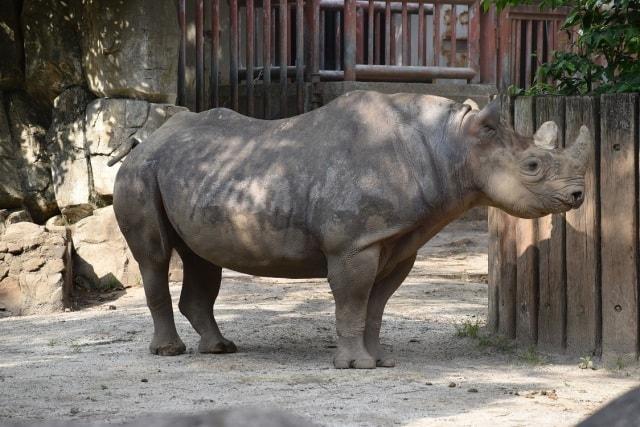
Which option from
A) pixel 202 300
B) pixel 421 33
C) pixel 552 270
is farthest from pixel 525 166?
pixel 421 33

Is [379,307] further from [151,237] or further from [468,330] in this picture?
[151,237]

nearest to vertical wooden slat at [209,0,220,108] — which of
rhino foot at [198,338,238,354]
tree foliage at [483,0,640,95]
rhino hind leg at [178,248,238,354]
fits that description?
tree foliage at [483,0,640,95]

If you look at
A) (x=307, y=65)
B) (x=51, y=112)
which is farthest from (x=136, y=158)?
(x=307, y=65)

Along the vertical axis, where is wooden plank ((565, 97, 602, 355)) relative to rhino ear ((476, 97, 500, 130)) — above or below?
below

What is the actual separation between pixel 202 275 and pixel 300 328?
1037 millimetres

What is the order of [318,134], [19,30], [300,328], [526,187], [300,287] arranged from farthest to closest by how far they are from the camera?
[19,30]
[300,287]
[300,328]
[318,134]
[526,187]

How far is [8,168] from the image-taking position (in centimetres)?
1213

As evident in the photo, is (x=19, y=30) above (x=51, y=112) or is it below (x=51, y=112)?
above

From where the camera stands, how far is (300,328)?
836cm

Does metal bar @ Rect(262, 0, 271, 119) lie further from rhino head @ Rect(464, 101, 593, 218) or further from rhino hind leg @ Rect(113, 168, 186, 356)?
rhino head @ Rect(464, 101, 593, 218)

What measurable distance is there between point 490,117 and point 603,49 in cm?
143

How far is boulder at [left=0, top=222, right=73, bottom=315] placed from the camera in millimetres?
9852

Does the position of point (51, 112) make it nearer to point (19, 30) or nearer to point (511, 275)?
point (19, 30)

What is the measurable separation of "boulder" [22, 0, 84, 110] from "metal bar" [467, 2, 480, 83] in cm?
498
